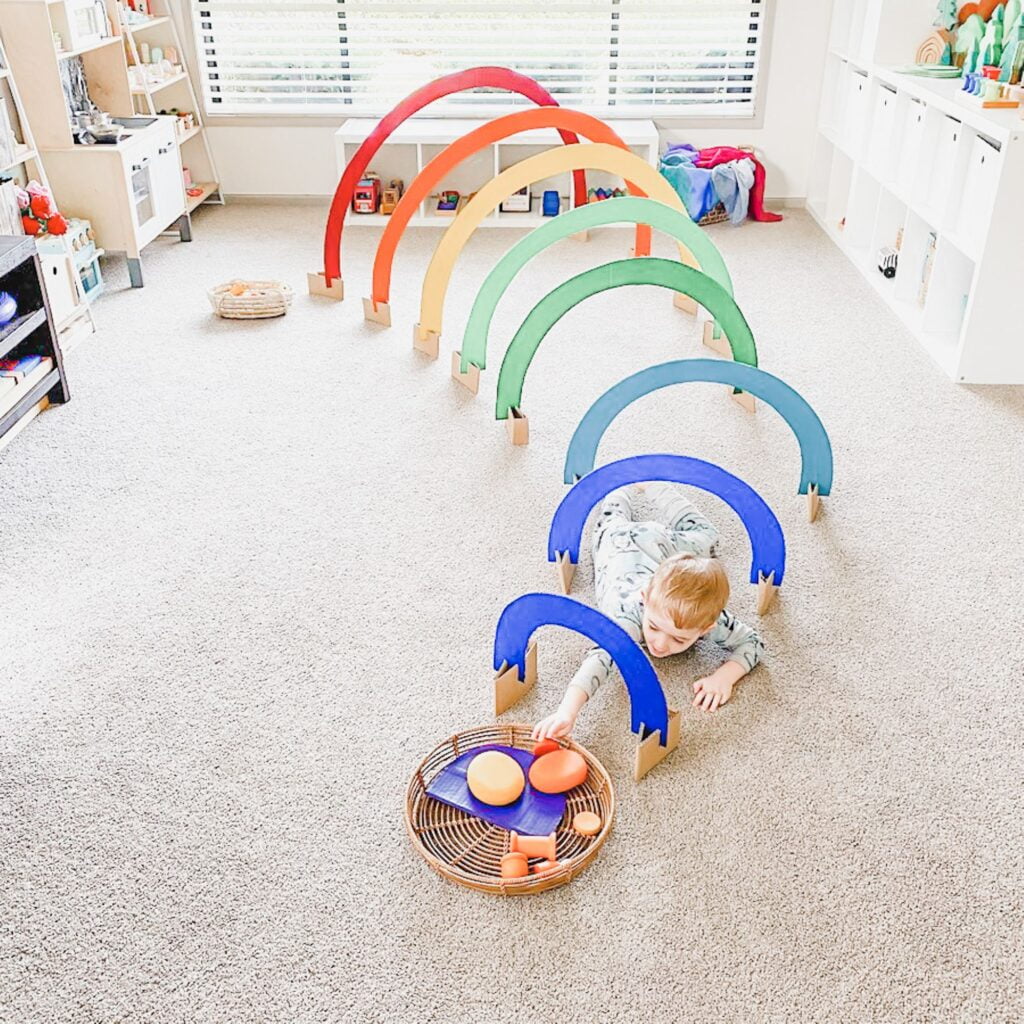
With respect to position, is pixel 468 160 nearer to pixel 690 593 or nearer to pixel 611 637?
pixel 690 593

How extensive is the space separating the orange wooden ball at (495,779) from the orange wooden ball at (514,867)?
110 millimetres

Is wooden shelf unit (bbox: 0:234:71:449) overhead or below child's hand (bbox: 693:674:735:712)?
overhead

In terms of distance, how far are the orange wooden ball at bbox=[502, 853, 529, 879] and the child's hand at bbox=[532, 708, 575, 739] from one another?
0.82 feet

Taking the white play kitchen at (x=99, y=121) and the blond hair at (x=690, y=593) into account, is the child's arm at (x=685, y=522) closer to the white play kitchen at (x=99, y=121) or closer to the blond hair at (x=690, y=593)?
the blond hair at (x=690, y=593)

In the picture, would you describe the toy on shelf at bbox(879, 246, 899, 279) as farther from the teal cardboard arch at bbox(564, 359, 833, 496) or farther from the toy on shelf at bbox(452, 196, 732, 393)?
the teal cardboard arch at bbox(564, 359, 833, 496)

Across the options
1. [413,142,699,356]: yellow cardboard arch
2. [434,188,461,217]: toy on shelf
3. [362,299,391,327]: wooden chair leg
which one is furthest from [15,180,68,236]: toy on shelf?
[434,188,461,217]: toy on shelf

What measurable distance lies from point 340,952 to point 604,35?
444 centimetres

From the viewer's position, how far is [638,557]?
2.22 meters

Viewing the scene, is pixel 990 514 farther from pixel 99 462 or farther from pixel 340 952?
pixel 99 462

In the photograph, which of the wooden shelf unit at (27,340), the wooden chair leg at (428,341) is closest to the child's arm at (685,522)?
the wooden chair leg at (428,341)

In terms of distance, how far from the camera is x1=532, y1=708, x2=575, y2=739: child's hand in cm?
187

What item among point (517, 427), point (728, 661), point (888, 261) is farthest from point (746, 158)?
point (728, 661)

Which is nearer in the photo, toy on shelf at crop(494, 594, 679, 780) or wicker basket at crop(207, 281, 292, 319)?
toy on shelf at crop(494, 594, 679, 780)

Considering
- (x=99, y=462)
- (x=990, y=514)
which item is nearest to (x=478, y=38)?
(x=99, y=462)
